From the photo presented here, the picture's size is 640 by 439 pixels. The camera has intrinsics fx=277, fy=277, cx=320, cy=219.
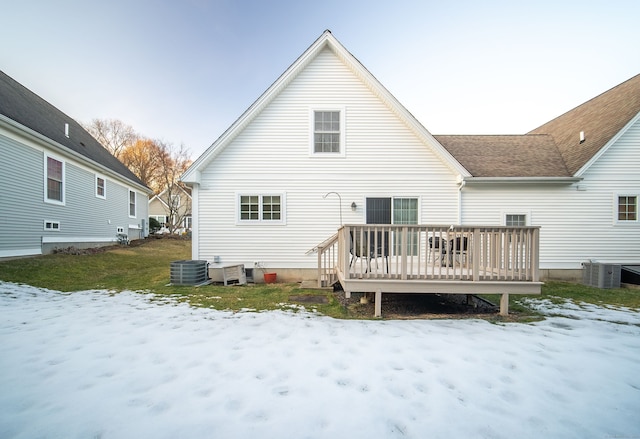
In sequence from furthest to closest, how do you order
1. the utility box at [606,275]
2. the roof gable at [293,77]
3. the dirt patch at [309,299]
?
the roof gable at [293,77] < the utility box at [606,275] < the dirt patch at [309,299]

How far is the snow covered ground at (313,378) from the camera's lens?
2.26m

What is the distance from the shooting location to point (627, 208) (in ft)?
A: 29.5

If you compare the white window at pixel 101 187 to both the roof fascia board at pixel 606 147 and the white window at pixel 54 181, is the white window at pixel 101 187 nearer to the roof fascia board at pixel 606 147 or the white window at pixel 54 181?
the white window at pixel 54 181

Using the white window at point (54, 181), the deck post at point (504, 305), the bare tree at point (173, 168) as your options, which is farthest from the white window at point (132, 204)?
the deck post at point (504, 305)

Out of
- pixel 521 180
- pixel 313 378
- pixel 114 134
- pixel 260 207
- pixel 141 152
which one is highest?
pixel 114 134

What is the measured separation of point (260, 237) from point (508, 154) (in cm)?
929

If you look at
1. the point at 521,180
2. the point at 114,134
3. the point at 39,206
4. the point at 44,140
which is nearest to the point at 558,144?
the point at 521,180

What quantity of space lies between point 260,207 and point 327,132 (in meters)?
3.17

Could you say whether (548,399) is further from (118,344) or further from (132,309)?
(132,309)

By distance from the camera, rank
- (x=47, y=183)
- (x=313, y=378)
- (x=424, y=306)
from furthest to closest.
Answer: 1. (x=47, y=183)
2. (x=424, y=306)
3. (x=313, y=378)

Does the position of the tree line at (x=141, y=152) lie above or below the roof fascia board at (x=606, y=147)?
above

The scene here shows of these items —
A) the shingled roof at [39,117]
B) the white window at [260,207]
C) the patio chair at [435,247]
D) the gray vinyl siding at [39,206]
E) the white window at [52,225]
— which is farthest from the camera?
the white window at [52,225]

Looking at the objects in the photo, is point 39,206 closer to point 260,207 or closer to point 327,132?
point 260,207

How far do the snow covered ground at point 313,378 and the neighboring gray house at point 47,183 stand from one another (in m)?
7.48
